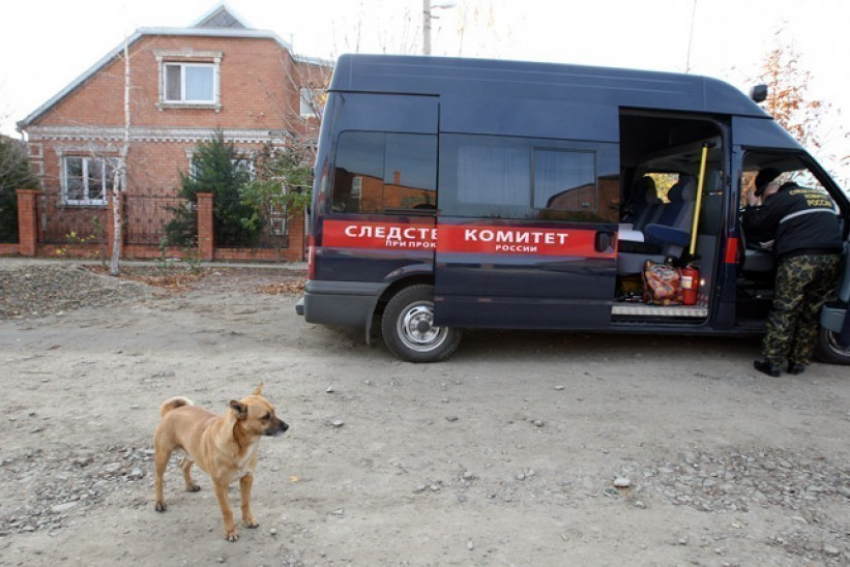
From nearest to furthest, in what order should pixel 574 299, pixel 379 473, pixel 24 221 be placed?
1. pixel 379 473
2. pixel 574 299
3. pixel 24 221

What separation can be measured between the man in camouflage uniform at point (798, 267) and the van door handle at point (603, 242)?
1.68 metres

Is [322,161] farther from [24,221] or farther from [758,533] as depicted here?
[24,221]

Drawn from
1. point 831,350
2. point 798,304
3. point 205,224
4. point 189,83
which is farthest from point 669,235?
point 189,83

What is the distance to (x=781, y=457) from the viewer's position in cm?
375

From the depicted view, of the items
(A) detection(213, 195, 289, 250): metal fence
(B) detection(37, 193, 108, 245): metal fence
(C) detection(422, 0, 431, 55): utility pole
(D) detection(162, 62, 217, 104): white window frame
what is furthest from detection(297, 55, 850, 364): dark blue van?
(D) detection(162, 62, 217, 104): white window frame

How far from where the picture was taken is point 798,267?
17.8 ft

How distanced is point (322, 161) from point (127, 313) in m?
4.53

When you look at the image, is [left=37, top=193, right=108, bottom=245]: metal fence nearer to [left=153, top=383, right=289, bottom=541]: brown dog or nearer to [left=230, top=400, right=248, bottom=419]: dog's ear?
[left=153, top=383, right=289, bottom=541]: brown dog

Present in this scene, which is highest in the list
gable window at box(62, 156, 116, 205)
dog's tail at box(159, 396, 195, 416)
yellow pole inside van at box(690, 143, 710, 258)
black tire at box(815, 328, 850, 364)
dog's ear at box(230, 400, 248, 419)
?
gable window at box(62, 156, 116, 205)

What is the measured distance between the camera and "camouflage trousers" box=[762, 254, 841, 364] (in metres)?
5.42

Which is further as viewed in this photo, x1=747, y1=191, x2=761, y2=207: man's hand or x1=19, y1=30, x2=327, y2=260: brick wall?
x1=19, y1=30, x2=327, y2=260: brick wall

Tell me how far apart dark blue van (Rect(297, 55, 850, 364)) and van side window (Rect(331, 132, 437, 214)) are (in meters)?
0.01

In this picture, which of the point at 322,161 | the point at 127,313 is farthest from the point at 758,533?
the point at 127,313

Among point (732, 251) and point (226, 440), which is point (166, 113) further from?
point (226, 440)
